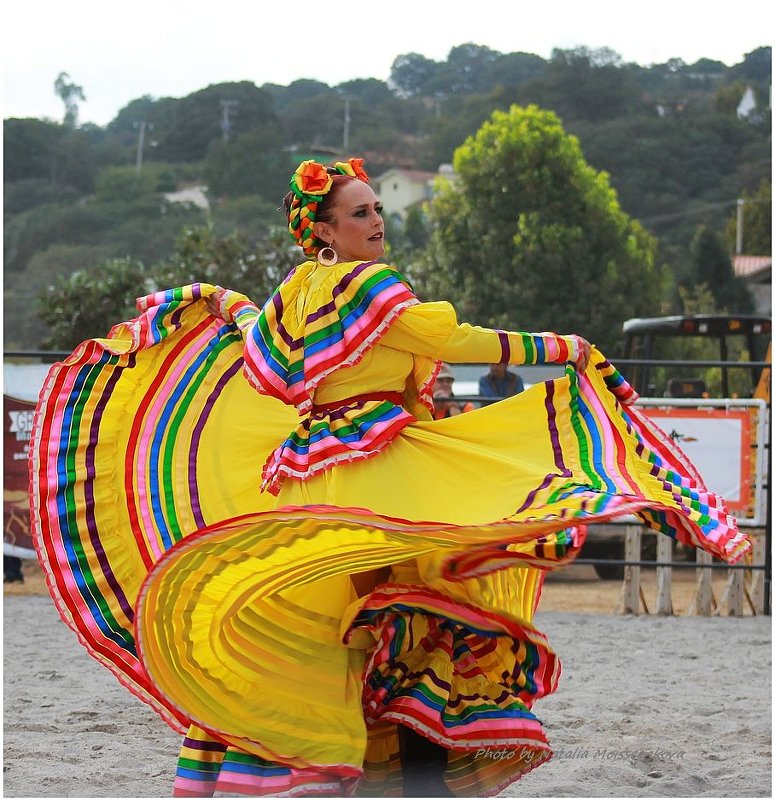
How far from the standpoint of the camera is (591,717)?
5.42 meters

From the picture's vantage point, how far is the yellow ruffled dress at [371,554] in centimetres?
326

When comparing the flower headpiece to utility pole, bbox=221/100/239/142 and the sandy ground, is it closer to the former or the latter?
the sandy ground

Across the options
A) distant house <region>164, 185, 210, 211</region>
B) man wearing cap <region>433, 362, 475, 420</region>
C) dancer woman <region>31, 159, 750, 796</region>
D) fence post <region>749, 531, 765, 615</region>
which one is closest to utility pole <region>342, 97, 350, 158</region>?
distant house <region>164, 185, 210, 211</region>

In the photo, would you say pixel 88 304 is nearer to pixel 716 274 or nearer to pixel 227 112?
pixel 716 274

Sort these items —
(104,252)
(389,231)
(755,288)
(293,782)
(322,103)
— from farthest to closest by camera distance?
(322,103) → (389,231) → (104,252) → (755,288) → (293,782)

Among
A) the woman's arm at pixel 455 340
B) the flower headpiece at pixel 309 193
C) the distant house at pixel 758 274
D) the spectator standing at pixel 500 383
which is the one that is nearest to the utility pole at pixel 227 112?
the distant house at pixel 758 274

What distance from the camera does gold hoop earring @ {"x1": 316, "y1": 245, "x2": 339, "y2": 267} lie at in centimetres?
360

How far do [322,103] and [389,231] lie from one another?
29.9m

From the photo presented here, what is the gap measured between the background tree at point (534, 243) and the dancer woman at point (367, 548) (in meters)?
29.7

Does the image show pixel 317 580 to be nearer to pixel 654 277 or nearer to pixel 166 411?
pixel 166 411

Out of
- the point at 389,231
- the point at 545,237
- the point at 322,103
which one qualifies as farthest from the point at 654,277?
the point at 322,103

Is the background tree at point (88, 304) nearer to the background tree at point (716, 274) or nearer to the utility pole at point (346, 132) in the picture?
the background tree at point (716, 274)

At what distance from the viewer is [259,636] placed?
3.46 metres

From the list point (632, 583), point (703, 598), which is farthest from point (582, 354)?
point (703, 598)
